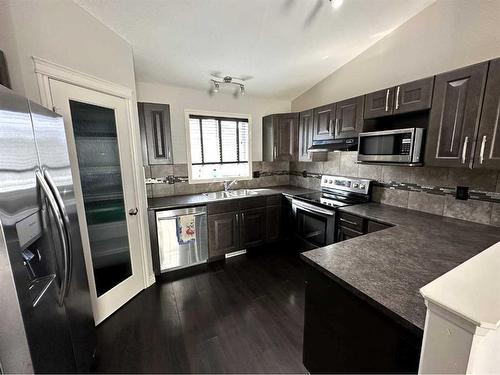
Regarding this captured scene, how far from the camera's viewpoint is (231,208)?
3.01 m

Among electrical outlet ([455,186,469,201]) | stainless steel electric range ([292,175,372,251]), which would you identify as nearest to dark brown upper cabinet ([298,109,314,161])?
stainless steel electric range ([292,175,372,251])

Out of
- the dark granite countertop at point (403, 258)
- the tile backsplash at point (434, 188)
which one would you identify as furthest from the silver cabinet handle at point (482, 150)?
the dark granite countertop at point (403, 258)

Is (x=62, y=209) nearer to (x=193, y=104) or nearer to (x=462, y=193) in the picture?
(x=193, y=104)

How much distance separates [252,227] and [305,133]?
5.37ft

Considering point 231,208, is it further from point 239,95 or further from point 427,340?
point 427,340

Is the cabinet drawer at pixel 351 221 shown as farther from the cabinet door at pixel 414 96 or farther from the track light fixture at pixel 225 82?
the track light fixture at pixel 225 82

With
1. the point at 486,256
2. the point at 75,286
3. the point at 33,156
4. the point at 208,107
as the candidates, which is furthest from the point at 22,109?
the point at 208,107

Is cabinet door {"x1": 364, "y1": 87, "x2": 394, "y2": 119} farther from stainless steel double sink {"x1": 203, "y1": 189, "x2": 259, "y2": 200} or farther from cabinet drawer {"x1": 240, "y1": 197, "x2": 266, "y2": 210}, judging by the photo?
stainless steel double sink {"x1": 203, "y1": 189, "x2": 259, "y2": 200}

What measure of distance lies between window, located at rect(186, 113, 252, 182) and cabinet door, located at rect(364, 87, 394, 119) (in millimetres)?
1935

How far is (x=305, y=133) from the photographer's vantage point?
329 cm

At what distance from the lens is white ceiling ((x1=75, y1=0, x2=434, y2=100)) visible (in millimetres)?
1727

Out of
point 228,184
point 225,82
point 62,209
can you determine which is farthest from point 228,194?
point 62,209

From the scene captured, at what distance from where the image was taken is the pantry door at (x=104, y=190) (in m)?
1.70

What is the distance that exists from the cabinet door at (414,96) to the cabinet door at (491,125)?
0.37 meters
